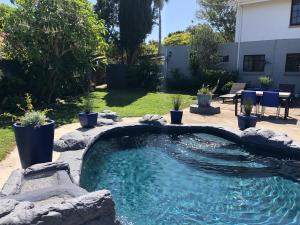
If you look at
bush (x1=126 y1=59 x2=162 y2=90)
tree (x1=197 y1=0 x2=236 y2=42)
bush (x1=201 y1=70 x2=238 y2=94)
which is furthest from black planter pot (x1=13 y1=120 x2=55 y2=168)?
tree (x1=197 y1=0 x2=236 y2=42)

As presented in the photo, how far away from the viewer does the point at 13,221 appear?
10.1ft

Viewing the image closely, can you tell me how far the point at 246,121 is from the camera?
9141 millimetres

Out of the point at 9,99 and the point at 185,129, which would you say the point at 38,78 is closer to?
the point at 9,99

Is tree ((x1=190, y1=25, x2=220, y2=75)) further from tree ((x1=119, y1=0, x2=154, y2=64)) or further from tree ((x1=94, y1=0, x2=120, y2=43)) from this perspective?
tree ((x1=94, y1=0, x2=120, y2=43))

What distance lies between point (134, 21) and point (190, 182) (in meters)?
19.4

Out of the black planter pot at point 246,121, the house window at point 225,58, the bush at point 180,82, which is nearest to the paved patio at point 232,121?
the black planter pot at point 246,121

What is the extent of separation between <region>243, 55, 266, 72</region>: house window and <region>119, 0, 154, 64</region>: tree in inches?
335

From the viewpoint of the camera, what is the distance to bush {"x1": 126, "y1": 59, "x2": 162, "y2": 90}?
20.9 metres

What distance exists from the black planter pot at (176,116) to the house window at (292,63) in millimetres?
10633

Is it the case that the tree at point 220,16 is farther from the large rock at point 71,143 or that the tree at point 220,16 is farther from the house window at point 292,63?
the large rock at point 71,143

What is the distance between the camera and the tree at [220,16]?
119 ft

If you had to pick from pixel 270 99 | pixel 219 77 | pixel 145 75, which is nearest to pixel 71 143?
pixel 270 99

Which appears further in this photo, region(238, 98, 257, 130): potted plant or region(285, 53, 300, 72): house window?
region(285, 53, 300, 72): house window

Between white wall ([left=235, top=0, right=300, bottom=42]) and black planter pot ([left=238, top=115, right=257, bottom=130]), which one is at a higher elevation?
white wall ([left=235, top=0, right=300, bottom=42])
